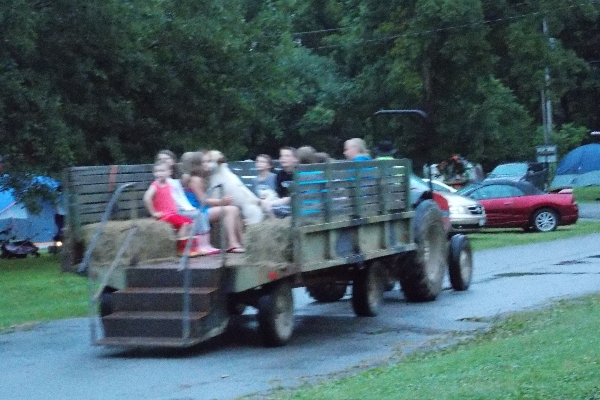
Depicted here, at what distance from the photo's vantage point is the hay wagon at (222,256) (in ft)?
35.5

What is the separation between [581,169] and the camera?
55.4 meters

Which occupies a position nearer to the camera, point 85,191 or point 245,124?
point 85,191

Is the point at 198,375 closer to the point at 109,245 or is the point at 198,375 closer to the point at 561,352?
the point at 109,245

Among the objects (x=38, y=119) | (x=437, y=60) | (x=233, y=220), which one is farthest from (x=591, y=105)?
(x=233, y=220)

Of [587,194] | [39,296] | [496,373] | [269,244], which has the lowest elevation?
[587,194]

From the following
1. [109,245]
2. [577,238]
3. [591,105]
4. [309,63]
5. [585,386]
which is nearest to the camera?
[585,386]

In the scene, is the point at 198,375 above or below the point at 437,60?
below

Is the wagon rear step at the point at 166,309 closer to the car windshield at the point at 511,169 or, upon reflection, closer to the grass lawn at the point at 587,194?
the car windshield at the point at 511,169

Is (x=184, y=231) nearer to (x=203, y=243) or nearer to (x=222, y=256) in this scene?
(x=203, y=243)

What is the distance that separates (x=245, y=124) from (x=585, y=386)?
63.1ft

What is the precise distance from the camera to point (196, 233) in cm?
1230

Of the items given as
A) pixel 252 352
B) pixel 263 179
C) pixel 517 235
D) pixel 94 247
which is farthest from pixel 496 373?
pixel 517 235

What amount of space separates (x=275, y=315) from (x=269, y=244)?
30.6 inches

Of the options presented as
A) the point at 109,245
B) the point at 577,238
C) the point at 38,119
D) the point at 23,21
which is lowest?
the point at 577,238
